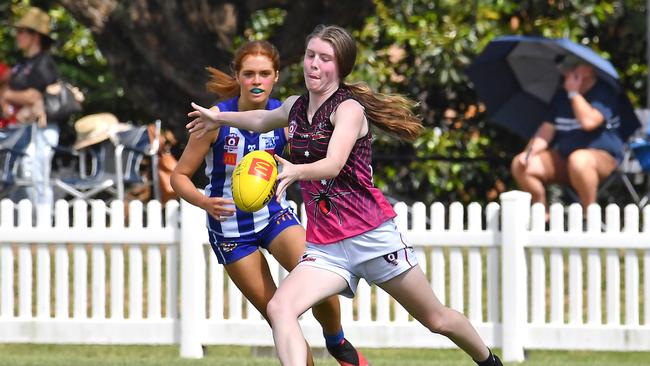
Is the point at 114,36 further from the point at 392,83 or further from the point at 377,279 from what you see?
the point at 377,279

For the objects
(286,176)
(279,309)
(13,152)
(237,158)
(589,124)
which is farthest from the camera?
(13,152)

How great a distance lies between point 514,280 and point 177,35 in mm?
4741

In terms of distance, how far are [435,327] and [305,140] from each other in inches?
39.0

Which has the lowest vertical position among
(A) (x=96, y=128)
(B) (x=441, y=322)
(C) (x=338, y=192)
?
(B) (x=441, y=322)

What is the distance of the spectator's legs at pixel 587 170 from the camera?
12039 mm

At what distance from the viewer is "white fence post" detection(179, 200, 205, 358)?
29.9 ft

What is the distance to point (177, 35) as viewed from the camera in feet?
41.3

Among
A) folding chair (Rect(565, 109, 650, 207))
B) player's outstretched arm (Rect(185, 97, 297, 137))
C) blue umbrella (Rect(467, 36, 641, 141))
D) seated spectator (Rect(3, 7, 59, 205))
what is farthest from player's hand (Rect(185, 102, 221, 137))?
seated spectator (Rect(3, 7, 59, 205))

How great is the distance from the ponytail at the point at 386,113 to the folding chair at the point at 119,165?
28.5 feet

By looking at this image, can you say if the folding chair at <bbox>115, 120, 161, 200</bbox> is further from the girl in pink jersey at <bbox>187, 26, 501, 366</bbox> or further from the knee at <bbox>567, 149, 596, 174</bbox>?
the girl in pink jersey at <bbox>187, 26, 501, 366</bbox>

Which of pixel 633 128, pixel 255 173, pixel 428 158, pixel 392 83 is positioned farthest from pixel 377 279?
pixel 392 83

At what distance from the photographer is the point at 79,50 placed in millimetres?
17297

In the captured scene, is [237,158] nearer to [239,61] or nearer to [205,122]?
[239,61]

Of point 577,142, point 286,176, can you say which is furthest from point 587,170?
point 286,176
